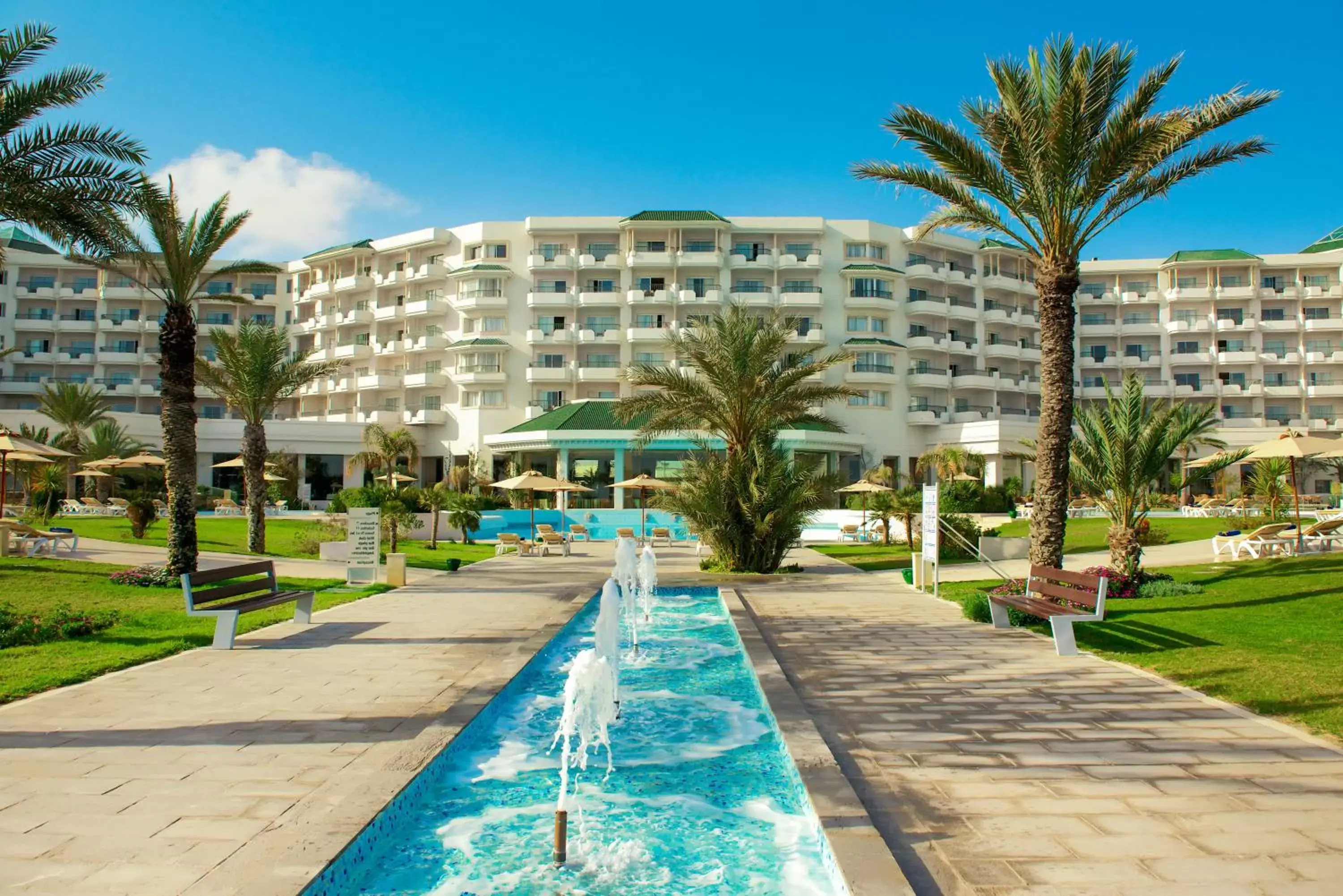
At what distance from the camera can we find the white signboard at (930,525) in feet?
48.1

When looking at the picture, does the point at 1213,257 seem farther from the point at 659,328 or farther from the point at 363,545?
the point at 363,545

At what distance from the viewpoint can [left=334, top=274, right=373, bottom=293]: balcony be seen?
5869cm

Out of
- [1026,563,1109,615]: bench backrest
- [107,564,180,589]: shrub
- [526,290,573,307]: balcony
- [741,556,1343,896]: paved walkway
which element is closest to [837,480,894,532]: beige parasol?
[1026,563,1109,615]: bench backrest

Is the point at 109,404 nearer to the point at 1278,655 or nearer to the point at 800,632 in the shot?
the point at 800,632

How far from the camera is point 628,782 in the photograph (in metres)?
5.62

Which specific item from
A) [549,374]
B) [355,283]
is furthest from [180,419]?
[355,283]

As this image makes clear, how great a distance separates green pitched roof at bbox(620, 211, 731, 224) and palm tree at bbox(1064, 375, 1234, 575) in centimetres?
4283

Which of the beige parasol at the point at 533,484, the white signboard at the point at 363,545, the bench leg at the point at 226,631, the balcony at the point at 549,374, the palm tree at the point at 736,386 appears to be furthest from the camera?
the balcony at the point at 549,374

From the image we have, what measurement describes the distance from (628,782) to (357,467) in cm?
5178

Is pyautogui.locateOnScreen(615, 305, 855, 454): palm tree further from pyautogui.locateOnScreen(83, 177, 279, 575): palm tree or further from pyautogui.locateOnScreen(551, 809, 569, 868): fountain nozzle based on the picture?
pyautogui.locateOnScreen(551, 809, 569, 868): fountain nozzle

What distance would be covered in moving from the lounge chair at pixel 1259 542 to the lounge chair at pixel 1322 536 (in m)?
0.40

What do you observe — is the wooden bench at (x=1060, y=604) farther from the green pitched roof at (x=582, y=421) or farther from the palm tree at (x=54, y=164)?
the green pitched roof at (x=582, y=421)

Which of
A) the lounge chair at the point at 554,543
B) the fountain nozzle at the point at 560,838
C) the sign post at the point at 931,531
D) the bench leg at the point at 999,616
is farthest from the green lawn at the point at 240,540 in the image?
the fountain nozzle at the point at 560,838

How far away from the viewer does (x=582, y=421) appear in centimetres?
4647
